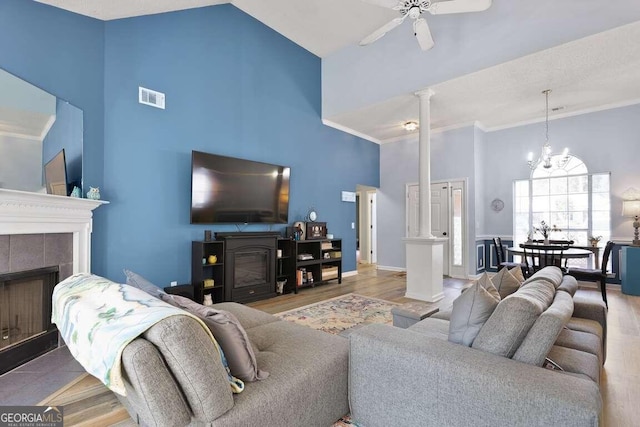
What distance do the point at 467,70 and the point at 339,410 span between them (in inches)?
170

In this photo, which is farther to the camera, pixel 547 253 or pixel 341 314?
pixel 547 253

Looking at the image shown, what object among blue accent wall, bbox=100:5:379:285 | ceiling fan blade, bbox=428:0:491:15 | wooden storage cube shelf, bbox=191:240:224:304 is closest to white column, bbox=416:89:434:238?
ceiling fan blade, bbox=428:0:491:15

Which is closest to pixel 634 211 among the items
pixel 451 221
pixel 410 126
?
pixel 451 221

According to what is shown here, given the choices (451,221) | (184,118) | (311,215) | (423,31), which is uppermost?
(423,31)

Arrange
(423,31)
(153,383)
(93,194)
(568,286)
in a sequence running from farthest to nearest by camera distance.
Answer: (423,31) < (93,194) < (568,286) < (153,383)

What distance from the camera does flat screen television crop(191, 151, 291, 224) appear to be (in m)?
4.15

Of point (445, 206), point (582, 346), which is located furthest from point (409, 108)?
point (582, 346)

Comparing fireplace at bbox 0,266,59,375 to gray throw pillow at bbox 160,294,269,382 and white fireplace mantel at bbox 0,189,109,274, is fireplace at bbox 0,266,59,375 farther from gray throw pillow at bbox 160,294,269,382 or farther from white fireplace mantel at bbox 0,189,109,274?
gray throw pillow at bbox 160,294,269,382

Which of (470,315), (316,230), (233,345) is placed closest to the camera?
(233,345)

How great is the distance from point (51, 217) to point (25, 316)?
850 millimetres

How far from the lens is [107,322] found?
48.9 inches

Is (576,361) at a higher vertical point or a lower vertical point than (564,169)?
lower

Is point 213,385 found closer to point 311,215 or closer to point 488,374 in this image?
point 488,374

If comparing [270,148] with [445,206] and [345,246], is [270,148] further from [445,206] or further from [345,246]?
[445,206]
